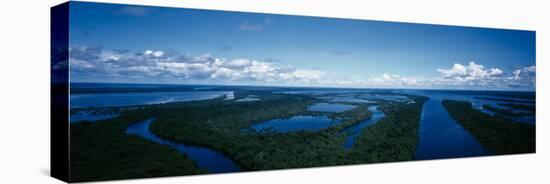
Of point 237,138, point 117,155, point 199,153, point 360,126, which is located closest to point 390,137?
point 360,126

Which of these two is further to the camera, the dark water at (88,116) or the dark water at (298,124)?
the dark water at (298,124)

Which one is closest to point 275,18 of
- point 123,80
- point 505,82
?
point 123,80

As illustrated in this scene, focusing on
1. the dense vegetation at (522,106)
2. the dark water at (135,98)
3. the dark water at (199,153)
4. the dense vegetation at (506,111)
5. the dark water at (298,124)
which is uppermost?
the dark water at (135,98)

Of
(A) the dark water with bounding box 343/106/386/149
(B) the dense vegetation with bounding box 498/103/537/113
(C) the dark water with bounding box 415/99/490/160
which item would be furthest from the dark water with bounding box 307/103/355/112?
(B) the dense vegetation with bounding box 498/103/537/113

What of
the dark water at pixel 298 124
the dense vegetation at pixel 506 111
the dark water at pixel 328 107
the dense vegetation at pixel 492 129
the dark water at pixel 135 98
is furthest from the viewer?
the dense vegetation at pixel 506 111

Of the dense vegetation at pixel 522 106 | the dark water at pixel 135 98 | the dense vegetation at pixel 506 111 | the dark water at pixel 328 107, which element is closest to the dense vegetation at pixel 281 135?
the dark water at pixel 328 107

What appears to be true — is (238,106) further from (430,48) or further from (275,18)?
(430,48)

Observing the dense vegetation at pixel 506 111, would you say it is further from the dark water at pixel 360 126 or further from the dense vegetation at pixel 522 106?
the dark water at pixel 360 126
